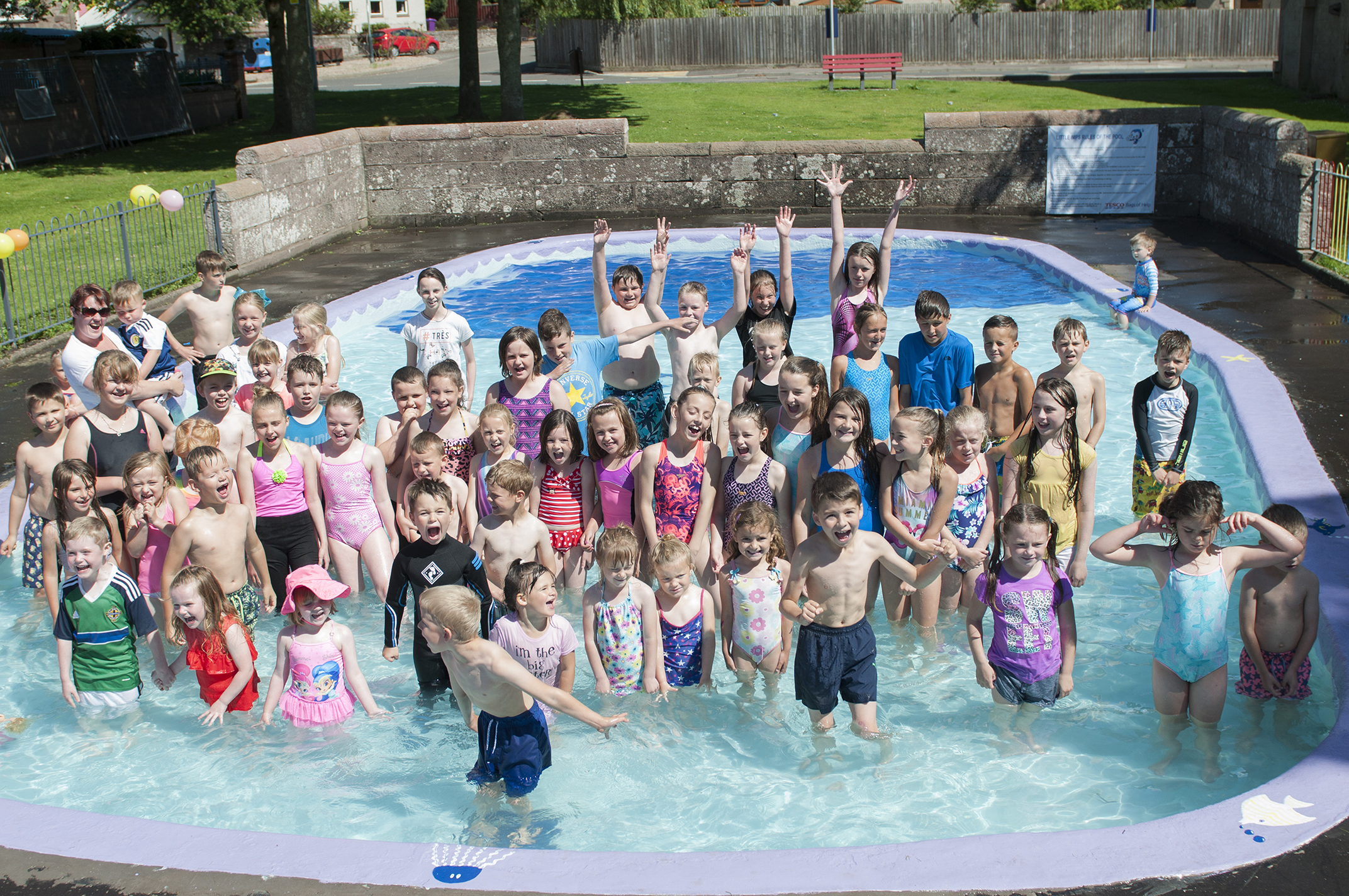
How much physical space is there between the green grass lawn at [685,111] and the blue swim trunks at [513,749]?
17097 millimetres

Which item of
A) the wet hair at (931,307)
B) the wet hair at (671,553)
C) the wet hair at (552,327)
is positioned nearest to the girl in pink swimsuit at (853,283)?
the wet hair at (931,307)

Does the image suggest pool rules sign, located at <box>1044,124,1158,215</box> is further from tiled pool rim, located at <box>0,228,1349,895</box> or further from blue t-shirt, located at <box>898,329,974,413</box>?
tiled pool rim, located at <box>0,228,1349,895</box>

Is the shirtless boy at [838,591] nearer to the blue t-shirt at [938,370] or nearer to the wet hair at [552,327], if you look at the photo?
the blue t-shirt at [938,370]

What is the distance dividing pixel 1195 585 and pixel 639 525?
2.84 meters

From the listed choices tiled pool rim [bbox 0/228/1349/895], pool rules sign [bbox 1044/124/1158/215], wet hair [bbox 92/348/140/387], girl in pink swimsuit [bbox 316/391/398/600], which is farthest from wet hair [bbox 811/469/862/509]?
pool rules sign [bbox 1044/124/1158/215]

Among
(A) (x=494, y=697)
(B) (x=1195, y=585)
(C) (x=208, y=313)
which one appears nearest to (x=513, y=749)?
(A) (x=494, y=697)

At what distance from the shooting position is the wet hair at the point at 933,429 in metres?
5.71

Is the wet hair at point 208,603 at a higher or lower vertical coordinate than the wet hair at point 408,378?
lower

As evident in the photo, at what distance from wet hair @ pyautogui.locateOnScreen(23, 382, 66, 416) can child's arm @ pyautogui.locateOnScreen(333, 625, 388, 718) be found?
2.60m

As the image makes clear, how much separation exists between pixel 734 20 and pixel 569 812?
43.5 m

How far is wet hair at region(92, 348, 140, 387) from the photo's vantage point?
657 centimetres

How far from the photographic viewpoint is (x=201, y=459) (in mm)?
5801

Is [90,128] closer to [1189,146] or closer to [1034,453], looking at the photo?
[1189,146]

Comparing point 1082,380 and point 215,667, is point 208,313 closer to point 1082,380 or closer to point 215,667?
point 215,667
